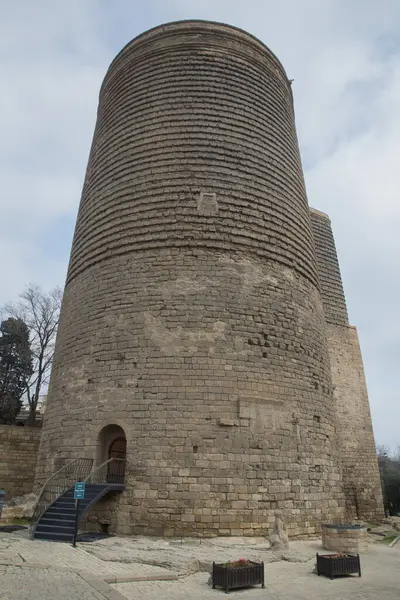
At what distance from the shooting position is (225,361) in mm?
10398

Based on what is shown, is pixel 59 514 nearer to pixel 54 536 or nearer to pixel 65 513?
pixel 65 513

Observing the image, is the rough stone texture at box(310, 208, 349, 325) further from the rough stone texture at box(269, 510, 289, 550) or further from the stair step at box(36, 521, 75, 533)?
the stair step at box(36, 521, 75, 533)

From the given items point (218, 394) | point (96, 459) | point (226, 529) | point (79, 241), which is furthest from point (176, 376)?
point (79, 241)

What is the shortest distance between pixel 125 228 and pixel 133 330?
114 inches

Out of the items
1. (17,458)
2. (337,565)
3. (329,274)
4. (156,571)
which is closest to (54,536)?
(156,571)

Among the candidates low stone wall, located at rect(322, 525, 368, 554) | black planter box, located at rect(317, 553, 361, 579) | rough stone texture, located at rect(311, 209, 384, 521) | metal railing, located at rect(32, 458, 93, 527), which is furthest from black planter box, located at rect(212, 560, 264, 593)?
rough stone texture, located at rect(311, 209, 384, 521)

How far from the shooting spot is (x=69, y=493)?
9734 millimetres

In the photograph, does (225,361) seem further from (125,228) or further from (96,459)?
(125,228)

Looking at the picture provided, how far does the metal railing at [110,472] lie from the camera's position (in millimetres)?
10047

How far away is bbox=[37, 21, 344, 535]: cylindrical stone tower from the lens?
963 cm

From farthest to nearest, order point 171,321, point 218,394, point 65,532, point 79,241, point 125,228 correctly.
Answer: point 79,241, point 125,228, point 171,321, point 218,394, point 65,532

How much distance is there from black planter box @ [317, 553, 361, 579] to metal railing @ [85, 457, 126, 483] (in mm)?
4689

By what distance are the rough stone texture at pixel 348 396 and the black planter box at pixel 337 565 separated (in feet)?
38.0

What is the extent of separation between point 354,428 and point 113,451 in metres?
13.0
